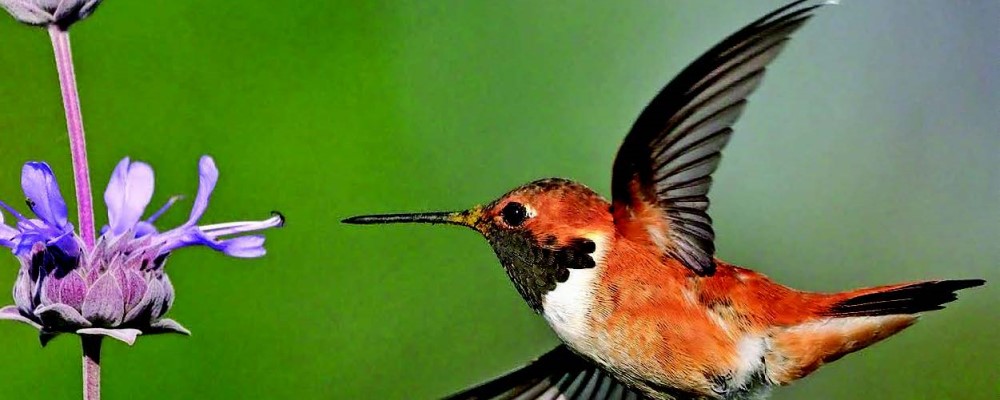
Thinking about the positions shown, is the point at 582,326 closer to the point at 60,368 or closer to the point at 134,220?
the point at 134,220

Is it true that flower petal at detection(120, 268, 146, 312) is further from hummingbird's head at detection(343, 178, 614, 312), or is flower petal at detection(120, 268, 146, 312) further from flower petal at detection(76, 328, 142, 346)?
hummingbird's head at detection(343, 178, 614, 312)

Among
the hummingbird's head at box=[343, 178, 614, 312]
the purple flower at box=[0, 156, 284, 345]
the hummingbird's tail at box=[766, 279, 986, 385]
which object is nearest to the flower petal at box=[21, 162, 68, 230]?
the purple flower at box=[0, 156, 284, 345]

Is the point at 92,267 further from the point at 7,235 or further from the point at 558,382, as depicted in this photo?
the point at 558,382

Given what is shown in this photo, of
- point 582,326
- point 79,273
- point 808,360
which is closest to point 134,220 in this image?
point 79,273

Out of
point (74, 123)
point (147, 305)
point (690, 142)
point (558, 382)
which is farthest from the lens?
point (558, 382)

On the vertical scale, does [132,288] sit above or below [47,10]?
below

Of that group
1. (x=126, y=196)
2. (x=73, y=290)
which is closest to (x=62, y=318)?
(x=73, y=290)

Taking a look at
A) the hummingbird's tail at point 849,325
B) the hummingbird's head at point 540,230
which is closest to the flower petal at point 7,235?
the hummingbird's head at point 540,230
